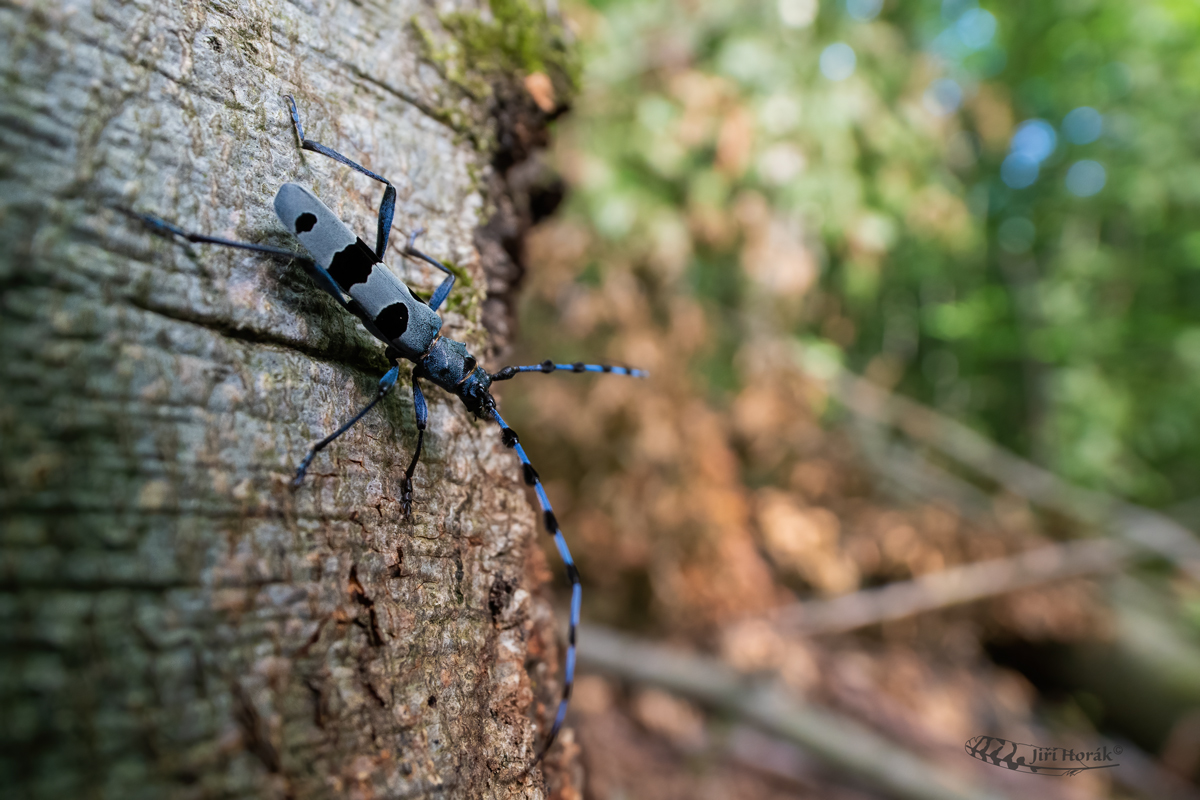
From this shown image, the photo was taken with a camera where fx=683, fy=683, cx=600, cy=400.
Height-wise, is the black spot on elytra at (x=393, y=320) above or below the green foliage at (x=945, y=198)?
below

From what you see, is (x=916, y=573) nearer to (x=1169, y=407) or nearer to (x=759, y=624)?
(x=759, y=624)

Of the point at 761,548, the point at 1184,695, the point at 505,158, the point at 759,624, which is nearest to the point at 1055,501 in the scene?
the point at 1184,695

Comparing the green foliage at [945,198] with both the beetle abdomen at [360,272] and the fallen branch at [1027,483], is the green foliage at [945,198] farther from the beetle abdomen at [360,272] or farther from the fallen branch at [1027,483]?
the beetle abdomen at [360,272]

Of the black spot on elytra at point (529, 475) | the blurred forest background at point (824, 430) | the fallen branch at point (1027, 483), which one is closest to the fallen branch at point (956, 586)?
the blurred forest background at point (824, 430)

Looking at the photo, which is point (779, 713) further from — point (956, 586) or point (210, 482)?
point (210, 482)

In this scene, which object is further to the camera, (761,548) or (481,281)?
(761,548)
